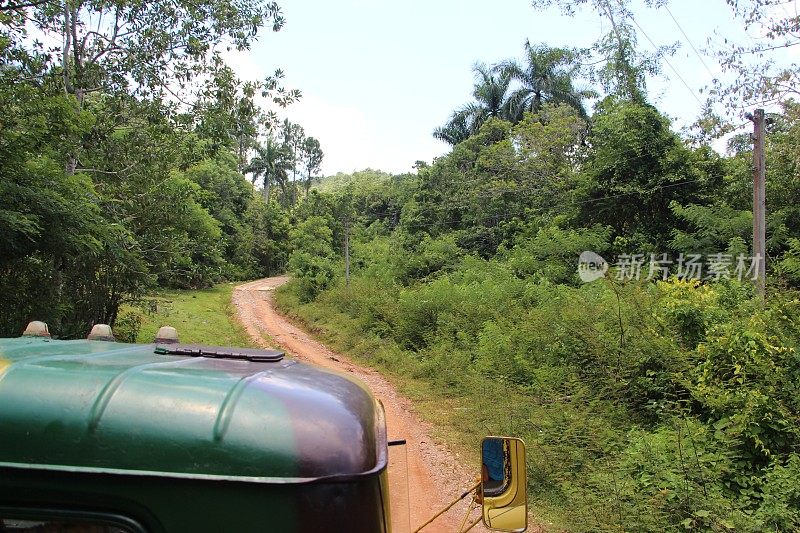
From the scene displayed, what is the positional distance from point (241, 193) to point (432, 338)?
113ft

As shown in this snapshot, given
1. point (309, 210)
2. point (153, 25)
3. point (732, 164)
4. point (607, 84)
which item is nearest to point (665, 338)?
point (153, 25)

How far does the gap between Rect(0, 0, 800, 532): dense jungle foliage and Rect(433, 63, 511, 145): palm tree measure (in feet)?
25.1

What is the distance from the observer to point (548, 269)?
16.9m

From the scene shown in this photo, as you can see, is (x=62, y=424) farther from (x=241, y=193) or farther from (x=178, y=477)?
(x=241, y=193)

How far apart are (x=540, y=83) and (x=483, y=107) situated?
3254 millimetres

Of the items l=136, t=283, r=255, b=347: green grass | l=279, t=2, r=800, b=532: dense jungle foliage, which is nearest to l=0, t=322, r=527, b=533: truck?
l=279, t=2, r=800, b=532: dense jungle foliage

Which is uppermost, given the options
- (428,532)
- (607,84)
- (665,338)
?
(607,84)

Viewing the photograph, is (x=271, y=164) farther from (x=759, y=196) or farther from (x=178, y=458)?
(x=178, y=458)

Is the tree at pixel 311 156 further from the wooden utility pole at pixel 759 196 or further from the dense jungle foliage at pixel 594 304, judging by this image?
the wooden utility pole at pixel 759 196

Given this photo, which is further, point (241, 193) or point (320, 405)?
point (241, 193)

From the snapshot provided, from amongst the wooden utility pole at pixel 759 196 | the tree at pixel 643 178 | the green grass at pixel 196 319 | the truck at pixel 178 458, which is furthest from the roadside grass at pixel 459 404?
the tree at pixel 643 178

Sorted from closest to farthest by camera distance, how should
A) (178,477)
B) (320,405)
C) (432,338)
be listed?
(178,477)
(320,405)
(432,338)

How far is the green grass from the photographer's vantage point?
1684 centimetres

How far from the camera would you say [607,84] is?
928 inches
